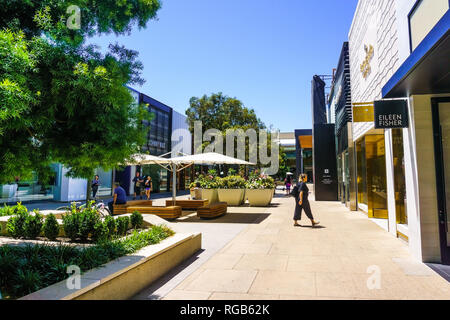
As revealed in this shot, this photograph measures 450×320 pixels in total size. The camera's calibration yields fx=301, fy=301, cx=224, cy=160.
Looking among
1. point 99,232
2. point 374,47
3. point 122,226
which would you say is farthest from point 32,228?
point 374,47

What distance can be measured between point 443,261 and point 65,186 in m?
19.9

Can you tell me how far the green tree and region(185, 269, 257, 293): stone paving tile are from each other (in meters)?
2.11

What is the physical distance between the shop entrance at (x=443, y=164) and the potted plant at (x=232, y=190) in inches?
425

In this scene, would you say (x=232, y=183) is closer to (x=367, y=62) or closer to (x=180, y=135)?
(x=367, y=62)

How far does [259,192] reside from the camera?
15562mm

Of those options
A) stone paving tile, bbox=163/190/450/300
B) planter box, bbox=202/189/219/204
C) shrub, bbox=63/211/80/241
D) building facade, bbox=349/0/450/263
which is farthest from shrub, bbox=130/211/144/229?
planter box, bbox=202/189/219/204

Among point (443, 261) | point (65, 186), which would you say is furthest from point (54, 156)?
point (65, 186)

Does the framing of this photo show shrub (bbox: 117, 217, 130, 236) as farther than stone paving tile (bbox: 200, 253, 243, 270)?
Yes

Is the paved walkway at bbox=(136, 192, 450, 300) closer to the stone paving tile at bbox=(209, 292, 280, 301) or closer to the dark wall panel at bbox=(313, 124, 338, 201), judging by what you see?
the stone paving tile at bbox=(209, 292, 280, 301)

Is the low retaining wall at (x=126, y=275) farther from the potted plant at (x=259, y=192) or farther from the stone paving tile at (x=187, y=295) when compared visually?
the potted plant at (x=259, y=192)

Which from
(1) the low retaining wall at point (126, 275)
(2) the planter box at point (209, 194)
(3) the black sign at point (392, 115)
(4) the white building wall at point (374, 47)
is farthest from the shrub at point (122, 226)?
(2) the planter box at point (209, 194)

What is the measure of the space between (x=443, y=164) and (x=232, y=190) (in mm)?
11063

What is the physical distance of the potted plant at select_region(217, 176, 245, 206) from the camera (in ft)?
51.8

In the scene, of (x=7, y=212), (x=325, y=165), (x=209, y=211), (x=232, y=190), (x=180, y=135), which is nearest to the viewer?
(x=7, y=212)
